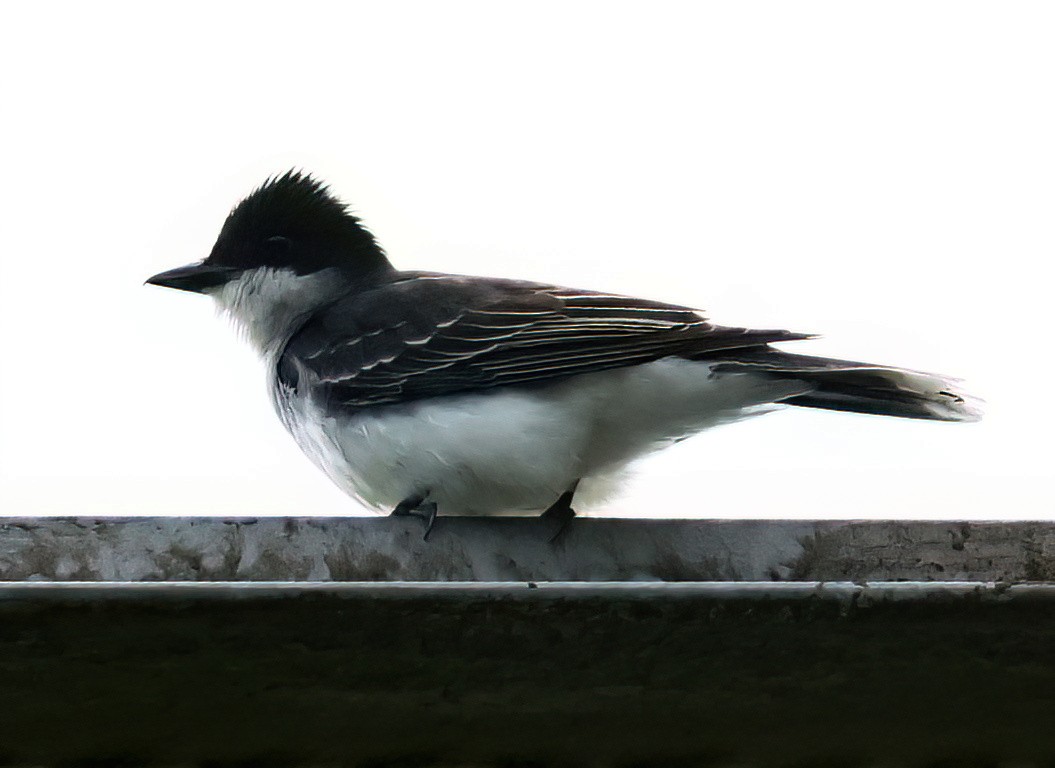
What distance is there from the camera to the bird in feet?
8.68

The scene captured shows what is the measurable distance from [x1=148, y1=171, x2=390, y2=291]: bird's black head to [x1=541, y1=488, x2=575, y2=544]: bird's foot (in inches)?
46.0

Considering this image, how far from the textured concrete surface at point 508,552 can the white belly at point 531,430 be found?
0.81m

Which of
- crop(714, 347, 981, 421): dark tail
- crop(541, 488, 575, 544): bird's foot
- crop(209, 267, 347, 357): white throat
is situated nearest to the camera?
crop(541, 488, 575, 544): bird's foot

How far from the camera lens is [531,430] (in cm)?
268

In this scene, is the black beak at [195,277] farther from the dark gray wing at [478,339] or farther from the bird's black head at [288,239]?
the dark gray wing at [478,339]

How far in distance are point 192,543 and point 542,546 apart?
0.48 m

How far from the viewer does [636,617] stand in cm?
169

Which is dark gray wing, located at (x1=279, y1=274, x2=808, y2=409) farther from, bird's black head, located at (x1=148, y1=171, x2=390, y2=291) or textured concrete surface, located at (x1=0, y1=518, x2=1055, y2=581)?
textured concrete surface, located at (x1=0, y1=518, x2=1055, y2=581)

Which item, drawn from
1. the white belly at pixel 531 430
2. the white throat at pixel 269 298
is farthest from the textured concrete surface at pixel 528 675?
the white throat at pixel 269 298

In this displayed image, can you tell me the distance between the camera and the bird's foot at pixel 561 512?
1.97m

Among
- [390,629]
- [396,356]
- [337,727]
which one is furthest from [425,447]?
[390,629]

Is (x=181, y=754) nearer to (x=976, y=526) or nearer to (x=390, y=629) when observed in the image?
(x=390, y=629)

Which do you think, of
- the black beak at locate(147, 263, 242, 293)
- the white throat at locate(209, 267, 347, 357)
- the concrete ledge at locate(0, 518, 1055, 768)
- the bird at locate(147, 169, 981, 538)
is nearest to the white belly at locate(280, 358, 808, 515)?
the bird at locate(147, 169, 981, 538)

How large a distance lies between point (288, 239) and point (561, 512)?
1.53 m
